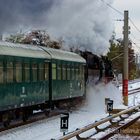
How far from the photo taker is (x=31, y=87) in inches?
713

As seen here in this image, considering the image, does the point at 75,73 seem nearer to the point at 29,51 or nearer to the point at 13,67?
the point at 29,51

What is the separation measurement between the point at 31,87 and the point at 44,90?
61.8 inches

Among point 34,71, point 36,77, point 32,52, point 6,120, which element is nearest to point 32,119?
point 36,77

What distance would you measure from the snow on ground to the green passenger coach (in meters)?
0.80

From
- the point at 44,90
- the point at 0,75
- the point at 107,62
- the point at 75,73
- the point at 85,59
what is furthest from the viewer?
the point at 107,62

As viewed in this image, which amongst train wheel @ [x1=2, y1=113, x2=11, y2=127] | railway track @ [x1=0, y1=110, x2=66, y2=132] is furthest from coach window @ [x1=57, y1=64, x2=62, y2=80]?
train wheel @ [x1=2, y1=113, x2=11, y2=127]

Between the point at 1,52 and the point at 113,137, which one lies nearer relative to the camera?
the point at 113,137

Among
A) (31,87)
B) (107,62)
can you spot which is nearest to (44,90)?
(31,87)

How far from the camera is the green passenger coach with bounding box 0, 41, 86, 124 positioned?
16.1 m

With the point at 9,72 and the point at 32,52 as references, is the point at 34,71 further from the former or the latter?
the point at 9,72

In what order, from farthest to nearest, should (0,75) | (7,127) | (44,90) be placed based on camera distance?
1. (44,90)
2. (7,127)
3. (0,75)

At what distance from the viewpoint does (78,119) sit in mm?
20375

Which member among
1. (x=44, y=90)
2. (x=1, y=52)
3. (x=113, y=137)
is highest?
(x=1, y=52)

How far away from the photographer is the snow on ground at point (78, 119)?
1513 cm
